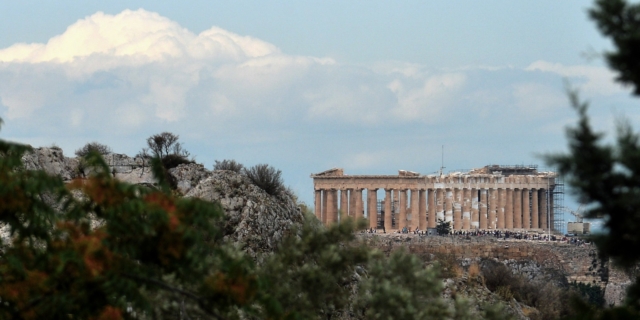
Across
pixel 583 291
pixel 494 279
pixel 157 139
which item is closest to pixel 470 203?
pixel 583 291

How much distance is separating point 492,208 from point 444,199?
5.07 meters

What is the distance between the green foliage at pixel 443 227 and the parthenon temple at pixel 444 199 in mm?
1713

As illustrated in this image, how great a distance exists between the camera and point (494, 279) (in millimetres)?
46625

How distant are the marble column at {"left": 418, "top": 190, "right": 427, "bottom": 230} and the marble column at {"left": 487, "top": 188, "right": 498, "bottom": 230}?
7048mm

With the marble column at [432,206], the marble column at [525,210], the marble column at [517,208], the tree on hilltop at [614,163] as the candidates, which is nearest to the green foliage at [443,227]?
the marble column at [432,206]

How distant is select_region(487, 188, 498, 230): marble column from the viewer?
119875 mm

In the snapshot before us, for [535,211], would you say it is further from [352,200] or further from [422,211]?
[352,200]

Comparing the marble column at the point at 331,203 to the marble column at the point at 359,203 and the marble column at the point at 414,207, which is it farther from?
the marble column at the point at 414,207

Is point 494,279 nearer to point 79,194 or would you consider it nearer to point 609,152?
point 79,194

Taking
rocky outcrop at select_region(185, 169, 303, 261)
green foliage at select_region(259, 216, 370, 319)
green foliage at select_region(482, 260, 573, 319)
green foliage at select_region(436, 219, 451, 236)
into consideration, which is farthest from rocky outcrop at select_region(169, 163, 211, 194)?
green foliage at select_region(436, 219, 451, 236)

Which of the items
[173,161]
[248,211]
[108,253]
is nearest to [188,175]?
[173,161]

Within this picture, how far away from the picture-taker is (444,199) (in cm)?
11950

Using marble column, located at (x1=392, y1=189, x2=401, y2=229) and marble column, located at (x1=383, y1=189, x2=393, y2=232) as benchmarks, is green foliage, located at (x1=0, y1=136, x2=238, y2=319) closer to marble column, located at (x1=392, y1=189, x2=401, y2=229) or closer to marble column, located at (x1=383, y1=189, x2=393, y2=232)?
marble column, located at (x1=383, y1=189, x2=393, y2=232)

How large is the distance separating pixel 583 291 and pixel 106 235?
189 feet
